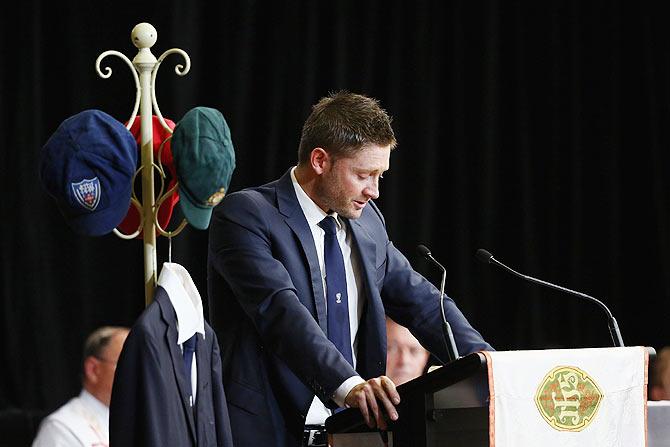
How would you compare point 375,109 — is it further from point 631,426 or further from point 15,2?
point 15,2

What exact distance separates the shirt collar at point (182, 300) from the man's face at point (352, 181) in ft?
1.58

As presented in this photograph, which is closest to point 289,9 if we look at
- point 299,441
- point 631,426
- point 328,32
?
point 328,32

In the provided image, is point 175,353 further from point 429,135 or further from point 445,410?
point 429,135

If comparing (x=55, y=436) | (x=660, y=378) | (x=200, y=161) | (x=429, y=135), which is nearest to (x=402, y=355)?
(x=660, y=378)

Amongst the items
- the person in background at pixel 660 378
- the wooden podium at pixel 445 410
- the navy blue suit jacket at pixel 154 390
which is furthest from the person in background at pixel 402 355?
the navy blue suit jacket at pixel 154 390

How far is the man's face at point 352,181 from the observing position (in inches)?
119

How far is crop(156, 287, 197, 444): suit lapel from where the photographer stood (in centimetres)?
258

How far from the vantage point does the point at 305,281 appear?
116 inches

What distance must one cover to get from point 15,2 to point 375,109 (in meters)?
2.03

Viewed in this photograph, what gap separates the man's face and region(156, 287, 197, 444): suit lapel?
1.88ft

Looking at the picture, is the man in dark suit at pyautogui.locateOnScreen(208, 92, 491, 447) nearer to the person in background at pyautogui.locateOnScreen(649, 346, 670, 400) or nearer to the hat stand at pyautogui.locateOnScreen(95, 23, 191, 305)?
the hat stand at pyautogui.locateOnScreen(95, 23, 191, 305)

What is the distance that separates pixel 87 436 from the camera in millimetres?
3928

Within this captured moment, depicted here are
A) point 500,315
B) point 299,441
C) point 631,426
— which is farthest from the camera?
point 500,315

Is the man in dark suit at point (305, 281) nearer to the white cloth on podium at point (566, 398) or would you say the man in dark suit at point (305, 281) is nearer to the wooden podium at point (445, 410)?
the wooden podium at point (445, 410)
